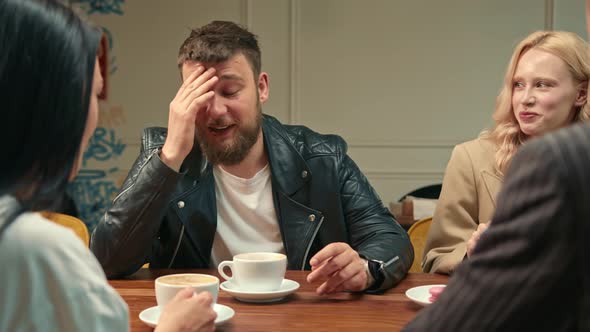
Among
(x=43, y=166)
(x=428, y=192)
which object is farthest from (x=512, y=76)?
(x=428, y=192)

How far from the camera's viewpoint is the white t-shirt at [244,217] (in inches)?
81.4

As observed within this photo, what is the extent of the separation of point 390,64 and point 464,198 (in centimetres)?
305

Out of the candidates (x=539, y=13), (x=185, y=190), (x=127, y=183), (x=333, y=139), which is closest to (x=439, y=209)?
(x=333, y=139)

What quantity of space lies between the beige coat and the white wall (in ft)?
9.21

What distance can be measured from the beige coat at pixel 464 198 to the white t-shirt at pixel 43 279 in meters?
1.49

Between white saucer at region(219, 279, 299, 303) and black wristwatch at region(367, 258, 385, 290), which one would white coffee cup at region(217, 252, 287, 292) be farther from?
black wristwatch at region(367, 258, 385, 290)

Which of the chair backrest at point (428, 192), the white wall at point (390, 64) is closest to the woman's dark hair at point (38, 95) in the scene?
the chair backrest at point (428, 192)

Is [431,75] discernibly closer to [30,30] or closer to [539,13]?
[539,13]

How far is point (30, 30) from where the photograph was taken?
0.80m

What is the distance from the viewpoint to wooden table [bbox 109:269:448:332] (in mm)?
1317

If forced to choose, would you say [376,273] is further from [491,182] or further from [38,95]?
[38,95]

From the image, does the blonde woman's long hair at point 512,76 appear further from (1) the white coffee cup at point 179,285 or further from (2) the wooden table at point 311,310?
(1) the white coffee cup at point 179,285

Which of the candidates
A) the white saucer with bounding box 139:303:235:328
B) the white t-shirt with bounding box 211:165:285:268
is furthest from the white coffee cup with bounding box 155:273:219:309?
the white t-shirt with bounding box 211:165:285:268

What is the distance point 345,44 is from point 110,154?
2.17 meters
